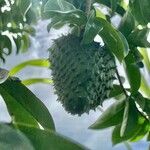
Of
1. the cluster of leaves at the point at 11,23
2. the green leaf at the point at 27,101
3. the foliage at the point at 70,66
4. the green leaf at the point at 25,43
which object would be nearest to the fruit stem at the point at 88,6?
the foliage at the point at 70,66

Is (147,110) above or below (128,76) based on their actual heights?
below

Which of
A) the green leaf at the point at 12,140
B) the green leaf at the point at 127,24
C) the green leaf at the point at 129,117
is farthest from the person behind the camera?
the green leaf at the point at 129,117

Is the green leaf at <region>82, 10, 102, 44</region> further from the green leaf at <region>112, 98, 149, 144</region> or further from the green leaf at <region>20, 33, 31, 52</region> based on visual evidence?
the green leaf at <region>20, 33, 31, 52</region>

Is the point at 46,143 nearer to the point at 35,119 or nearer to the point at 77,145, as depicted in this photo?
the point at 77,145

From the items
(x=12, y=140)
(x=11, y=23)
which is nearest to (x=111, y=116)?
(x=11, y=23)

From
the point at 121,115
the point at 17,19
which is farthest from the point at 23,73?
the point at 121,115

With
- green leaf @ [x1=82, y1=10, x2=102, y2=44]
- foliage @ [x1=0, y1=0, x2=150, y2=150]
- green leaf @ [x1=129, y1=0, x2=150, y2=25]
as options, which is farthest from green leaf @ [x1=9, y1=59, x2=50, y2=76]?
green leaf @ [x1=82, y1=10, x2=102, y2=44]

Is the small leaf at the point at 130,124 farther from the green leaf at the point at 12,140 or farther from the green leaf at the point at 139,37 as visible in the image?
the green leaf at the point at 12,140
